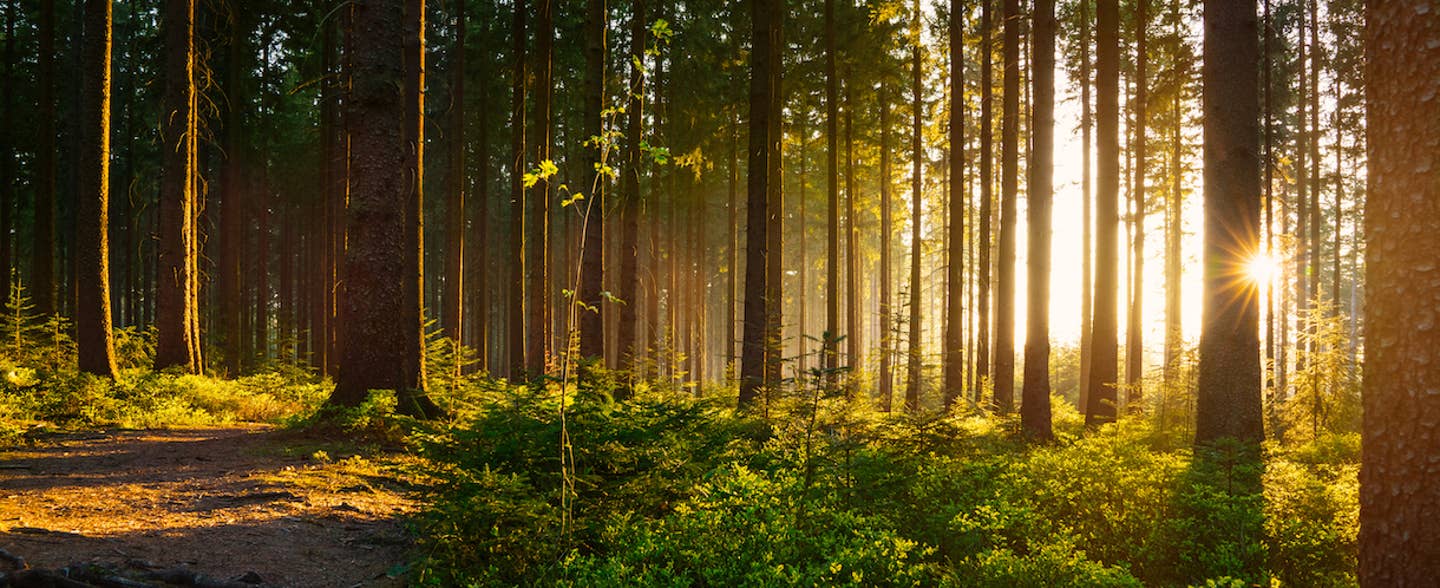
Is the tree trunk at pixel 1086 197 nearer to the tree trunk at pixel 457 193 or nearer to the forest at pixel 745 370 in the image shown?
the forest at pixel 745 370

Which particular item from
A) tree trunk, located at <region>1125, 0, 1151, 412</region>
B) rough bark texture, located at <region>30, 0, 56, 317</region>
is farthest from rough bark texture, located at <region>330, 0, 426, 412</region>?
tree trunk, located at <region>1125, 0, 1151, 412</region>

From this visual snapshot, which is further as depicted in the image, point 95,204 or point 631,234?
point 631,234

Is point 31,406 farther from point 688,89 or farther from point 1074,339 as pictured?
point 1074,339

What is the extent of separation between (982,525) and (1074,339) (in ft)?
123

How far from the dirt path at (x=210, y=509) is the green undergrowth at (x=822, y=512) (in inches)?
29.5

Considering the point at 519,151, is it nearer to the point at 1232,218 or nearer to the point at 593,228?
the point at 593,228

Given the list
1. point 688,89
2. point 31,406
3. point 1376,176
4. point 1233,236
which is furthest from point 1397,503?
point 688,89

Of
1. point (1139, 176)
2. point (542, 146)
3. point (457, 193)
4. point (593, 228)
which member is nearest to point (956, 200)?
point (1139, 176)

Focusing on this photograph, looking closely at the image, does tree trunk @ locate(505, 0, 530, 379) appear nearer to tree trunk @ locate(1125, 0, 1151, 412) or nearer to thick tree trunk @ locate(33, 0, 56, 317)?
thick tree trunk @ locate(33, 0, 56, 317)

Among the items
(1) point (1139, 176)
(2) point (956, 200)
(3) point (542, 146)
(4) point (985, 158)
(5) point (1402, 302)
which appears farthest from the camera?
(4) point (985, 158)

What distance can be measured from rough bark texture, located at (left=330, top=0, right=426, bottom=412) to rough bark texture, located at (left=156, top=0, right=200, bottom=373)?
7900 mm

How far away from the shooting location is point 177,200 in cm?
1457

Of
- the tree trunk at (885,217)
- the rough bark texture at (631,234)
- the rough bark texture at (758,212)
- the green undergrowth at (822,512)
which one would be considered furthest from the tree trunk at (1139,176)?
the rough bark texture at (631,234)

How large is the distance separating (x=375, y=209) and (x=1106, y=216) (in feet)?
39.1
